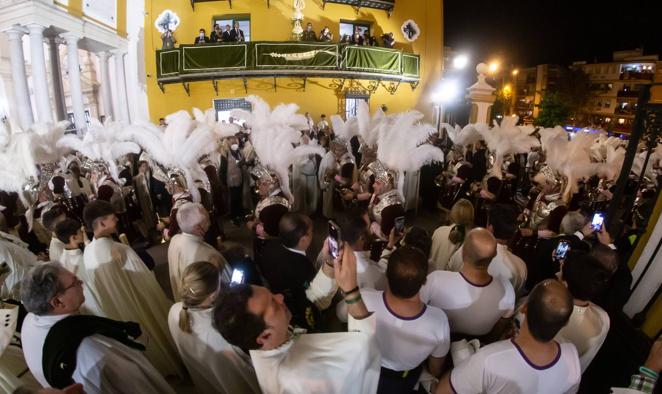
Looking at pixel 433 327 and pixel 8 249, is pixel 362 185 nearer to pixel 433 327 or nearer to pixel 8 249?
pixel 433 327

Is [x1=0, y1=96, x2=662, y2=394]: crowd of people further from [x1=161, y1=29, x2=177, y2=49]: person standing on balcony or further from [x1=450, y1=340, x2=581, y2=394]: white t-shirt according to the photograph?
[x1=161, y1=29, x2=177, y2=49]: person standing on balcony

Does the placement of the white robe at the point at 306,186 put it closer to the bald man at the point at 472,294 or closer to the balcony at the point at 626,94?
the bald man at the point at 472,294

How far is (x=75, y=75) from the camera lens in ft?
49.3

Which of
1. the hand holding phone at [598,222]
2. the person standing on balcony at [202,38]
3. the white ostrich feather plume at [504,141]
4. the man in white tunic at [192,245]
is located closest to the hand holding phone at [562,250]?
the hand holding phone at [598,222]

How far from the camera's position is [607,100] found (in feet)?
153

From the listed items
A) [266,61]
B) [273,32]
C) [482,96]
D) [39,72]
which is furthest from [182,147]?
[273,32]

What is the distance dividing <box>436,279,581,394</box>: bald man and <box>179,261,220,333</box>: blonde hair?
5.43 ft

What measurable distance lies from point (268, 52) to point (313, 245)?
1075 cm

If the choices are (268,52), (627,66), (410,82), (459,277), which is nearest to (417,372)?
(459,277)

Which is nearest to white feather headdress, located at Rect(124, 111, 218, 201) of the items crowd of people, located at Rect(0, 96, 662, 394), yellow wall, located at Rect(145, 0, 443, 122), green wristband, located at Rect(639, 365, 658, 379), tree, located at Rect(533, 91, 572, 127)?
crowd of people, located at Rect(0, 96, 662, 394)

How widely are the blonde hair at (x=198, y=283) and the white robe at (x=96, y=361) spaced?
50cm

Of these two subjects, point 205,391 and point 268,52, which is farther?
point 268,52

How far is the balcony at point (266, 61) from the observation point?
1462 centimetres

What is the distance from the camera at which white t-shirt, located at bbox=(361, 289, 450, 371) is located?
2141mm
